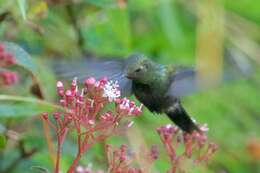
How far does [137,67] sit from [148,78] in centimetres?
17

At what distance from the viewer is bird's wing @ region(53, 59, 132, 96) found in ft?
10.8

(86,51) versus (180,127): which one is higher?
(86,51)

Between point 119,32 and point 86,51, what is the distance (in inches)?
9.0

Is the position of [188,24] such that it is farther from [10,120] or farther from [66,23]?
[10,120]

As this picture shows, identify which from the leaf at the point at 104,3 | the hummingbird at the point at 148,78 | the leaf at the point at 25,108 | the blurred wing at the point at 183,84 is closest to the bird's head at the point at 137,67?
the hummingbird at the point at 148,78

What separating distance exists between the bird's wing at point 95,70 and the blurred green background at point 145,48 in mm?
198

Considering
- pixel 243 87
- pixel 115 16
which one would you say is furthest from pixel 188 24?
pixel 115 16

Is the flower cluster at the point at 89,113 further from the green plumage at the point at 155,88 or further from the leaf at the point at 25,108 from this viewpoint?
the green plumage at the point at 155,88

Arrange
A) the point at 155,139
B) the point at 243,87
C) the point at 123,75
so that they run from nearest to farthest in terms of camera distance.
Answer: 1. the point at 123,75
2. the point at 155,139
3. the point at 243,87

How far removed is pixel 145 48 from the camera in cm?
607

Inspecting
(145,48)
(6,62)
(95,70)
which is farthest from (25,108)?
(145,48)

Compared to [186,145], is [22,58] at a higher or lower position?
higher

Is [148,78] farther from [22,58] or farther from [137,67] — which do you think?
[22,58]

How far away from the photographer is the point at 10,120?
12.6 ft
